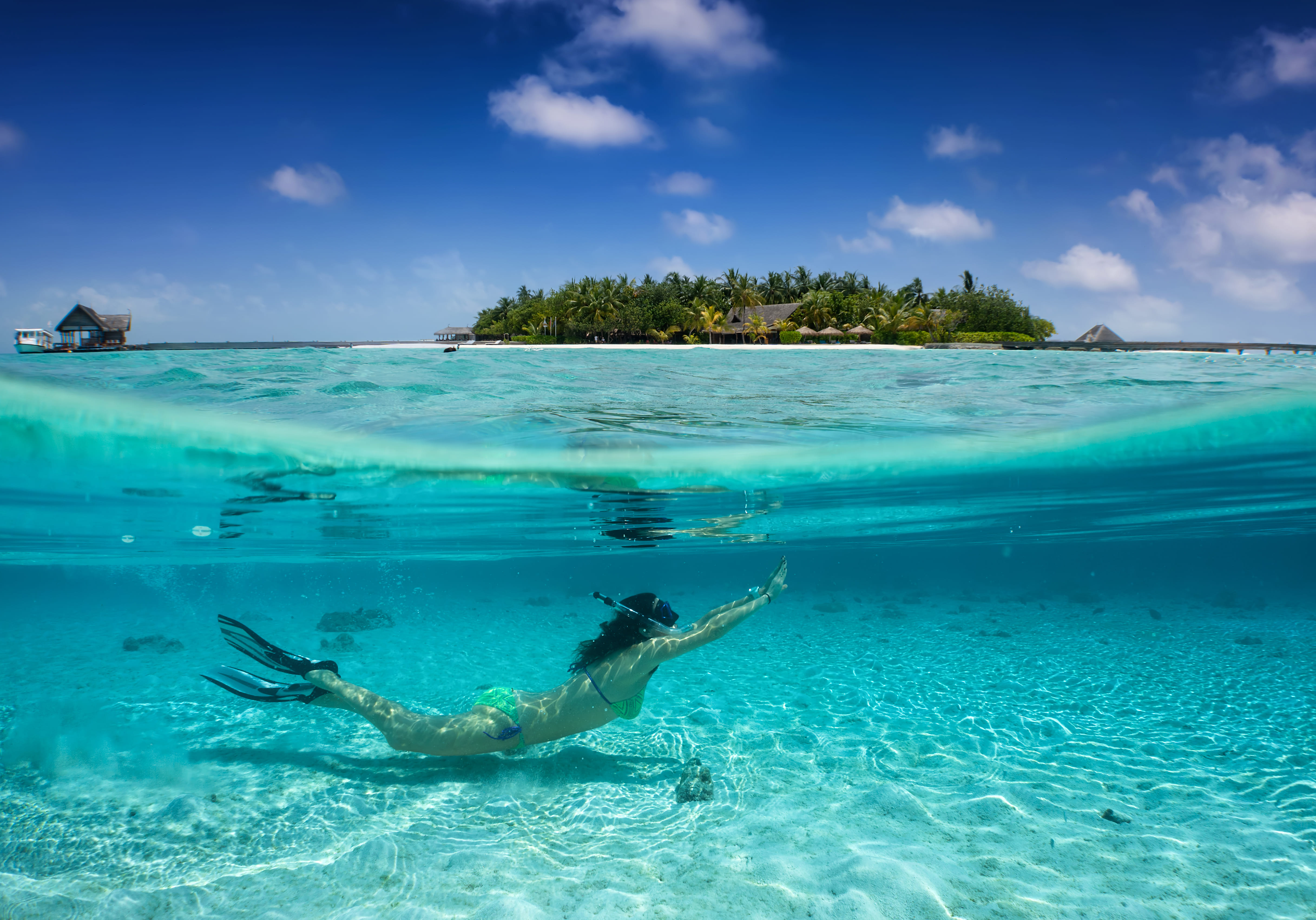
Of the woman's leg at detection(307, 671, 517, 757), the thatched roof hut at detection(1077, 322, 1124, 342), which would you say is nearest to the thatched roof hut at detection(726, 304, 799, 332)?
the thatched roof hut at detection(1077, 322, 1124, 342)

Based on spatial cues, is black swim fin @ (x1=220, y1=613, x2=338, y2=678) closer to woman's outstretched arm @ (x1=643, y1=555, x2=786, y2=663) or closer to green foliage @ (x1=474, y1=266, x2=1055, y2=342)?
woman's outstretched arm @ (x1=643, y1=555, x2=786, y2=663)

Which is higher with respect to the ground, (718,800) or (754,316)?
(754,316)

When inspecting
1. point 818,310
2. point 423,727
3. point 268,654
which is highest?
point 818,310

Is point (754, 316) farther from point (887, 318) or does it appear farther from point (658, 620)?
point (658, 620)

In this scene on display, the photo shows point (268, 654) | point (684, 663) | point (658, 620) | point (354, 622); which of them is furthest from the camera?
point (354, 622)

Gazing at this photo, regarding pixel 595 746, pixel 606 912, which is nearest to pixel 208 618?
pixel 595 746

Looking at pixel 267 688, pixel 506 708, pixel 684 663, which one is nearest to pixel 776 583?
pixel 506 708

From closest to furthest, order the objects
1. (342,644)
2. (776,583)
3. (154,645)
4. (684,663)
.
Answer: (776,583) → (684,663) → (154,645) → (342,644)

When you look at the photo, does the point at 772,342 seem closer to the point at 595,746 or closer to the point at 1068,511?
the point at 1068,511

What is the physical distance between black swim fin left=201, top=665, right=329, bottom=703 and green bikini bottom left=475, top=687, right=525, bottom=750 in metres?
1.77

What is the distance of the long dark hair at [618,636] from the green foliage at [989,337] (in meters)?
64.6

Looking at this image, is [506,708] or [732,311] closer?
[506,708]

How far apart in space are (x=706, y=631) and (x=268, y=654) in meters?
4.85

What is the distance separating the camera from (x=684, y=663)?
12.0 m
